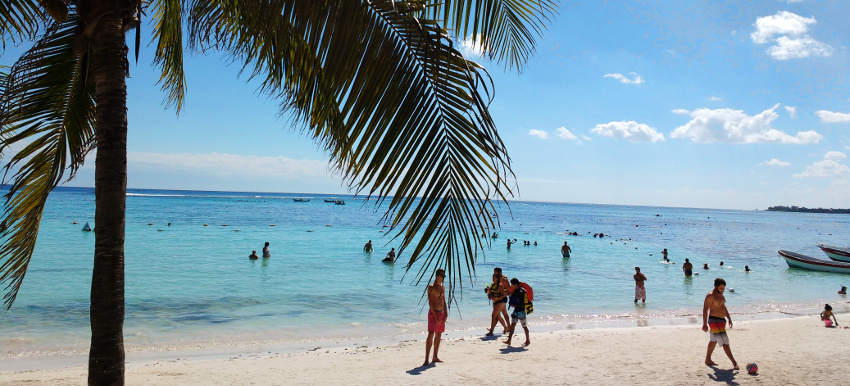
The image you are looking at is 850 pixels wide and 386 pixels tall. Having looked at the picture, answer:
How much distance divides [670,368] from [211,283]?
670 inches

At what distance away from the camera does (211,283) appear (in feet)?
65.5

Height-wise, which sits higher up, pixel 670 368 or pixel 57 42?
pixel 57 42

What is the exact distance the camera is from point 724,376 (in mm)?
8109

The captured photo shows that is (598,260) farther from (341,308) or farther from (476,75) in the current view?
(476,75)

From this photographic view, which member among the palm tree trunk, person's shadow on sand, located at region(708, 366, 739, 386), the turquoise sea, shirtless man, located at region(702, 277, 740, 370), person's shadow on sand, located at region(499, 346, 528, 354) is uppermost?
the palm tree trunk

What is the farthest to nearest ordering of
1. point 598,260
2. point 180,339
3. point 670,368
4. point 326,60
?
point 598,260
point 180,339
point 670,368
point 326,60

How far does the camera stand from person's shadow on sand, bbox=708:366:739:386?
7.83 meters

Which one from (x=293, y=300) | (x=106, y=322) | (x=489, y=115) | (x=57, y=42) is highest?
(x=57, y=42)

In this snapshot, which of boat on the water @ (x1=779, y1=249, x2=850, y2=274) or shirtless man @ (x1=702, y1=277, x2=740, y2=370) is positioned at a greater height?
shirtless man @ (x1=702, y1=277, x2=740, y2=370)

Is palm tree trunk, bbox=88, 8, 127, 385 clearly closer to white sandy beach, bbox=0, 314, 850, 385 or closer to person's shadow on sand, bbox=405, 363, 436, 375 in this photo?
white sandy beach, bbox=0, 314, 850, 385

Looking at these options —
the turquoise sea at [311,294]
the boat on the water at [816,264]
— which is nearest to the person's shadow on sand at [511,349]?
the turquoise sea at [311,294]

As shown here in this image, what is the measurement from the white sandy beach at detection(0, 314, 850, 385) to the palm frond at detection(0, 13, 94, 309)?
5.22m

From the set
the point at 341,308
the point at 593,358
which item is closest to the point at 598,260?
the point at 341,308

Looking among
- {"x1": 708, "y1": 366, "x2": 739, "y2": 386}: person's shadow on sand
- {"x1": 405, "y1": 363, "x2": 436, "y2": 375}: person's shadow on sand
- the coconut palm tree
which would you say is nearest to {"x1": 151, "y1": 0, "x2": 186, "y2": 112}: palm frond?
the coconut palm tree
